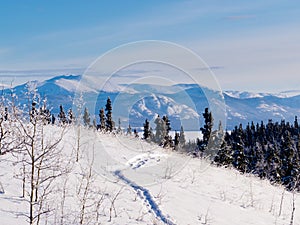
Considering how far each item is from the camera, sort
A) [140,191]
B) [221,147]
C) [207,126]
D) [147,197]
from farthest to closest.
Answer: [207,126] < [221,147] < [140,191] < [147,197]

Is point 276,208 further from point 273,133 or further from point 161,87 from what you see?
point 273,133

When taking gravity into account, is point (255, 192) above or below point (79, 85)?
below

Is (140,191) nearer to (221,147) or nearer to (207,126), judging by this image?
(221,147)

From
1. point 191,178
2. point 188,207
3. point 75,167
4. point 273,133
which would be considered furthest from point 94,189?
point 273,133

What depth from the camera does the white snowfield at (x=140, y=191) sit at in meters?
13.9

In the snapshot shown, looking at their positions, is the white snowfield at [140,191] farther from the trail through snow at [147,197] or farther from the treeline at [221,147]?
the treeline at [221,147]

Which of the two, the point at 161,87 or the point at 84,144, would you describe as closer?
the point at 161,87

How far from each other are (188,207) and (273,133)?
118 meters

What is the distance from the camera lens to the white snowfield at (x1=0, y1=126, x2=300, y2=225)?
1389cm

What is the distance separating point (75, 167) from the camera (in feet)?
59.5

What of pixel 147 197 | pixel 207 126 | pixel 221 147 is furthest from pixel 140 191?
pixel 207 126

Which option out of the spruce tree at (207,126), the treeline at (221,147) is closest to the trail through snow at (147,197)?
the treeline at (221,147)

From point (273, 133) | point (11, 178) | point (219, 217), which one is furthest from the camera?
point (273, 133)

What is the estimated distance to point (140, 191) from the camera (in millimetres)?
17328
